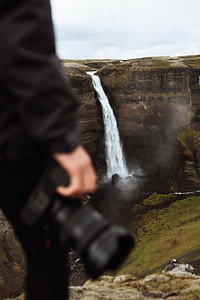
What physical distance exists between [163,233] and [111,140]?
1427 centimetres

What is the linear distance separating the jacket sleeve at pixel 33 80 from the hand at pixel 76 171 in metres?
0.04

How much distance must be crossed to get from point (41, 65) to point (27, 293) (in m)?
1.42

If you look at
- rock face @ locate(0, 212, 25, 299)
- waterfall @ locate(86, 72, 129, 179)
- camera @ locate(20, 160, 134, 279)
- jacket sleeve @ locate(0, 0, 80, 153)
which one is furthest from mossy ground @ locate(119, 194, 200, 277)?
jacket sleeve @ locate(0, 0, 80, 153)

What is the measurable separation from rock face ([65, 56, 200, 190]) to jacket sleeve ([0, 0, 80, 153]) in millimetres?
37744

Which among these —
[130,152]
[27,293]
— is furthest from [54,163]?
[130,152]

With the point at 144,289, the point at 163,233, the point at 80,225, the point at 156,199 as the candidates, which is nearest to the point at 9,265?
the point at 144,289

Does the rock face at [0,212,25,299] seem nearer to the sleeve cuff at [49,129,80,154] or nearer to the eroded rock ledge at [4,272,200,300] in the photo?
the eroded rock ledge at [4,272,200,300]

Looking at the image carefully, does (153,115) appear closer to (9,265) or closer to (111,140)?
(111,140)

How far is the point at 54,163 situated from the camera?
2.22 metres

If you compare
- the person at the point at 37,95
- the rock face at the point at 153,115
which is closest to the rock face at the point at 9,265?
the person at the point at 37,95

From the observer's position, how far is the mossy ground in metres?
23.0

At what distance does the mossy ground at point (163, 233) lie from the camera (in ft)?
75.5

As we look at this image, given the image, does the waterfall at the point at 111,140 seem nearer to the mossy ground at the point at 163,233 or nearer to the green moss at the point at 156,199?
the green moss at the point at 156,199

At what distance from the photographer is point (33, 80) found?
2.08 m
